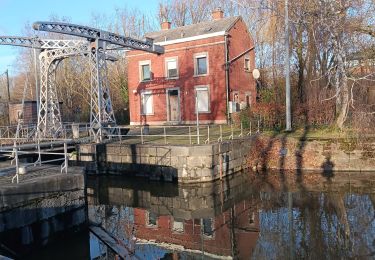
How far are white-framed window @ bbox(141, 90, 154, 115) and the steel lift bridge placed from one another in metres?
8.06

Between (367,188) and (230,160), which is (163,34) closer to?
(230,160)

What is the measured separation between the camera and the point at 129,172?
60.3ft

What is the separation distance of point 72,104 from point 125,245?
119 feet

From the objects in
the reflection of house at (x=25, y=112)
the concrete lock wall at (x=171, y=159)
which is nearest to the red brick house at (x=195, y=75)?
the reflection of house at (x=25, y=112)

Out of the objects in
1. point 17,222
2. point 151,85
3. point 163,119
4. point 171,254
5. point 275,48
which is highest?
point 275,48

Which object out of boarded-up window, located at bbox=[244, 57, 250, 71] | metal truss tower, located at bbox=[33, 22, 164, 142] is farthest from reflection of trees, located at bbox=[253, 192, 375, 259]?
boarded-up window, located at bbox=[244, 57, 250, 71]

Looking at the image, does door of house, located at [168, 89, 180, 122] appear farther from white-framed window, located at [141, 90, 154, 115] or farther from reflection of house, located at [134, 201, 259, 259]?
reflection of house, located at [134, 201, 259, 259]

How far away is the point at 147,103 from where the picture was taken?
1198 inches

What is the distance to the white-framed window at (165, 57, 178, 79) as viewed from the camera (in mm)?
28766

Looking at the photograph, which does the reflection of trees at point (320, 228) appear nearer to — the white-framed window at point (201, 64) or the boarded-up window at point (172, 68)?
the white-framed window at point (201, 64)

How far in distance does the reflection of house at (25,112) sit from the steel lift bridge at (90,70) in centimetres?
829

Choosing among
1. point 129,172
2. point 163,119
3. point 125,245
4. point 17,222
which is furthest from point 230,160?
point 163,119

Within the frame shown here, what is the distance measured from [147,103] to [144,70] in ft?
8.30

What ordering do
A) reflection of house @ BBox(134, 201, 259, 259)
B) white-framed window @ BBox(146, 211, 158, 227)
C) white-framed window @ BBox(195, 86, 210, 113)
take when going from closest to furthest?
reflection of house @ BBox(134, 201, 259, 259)
white-framed window @ BBox(146, 211, 158, 227)
white-framed window @ BBox(195, 86, 210, 113)
